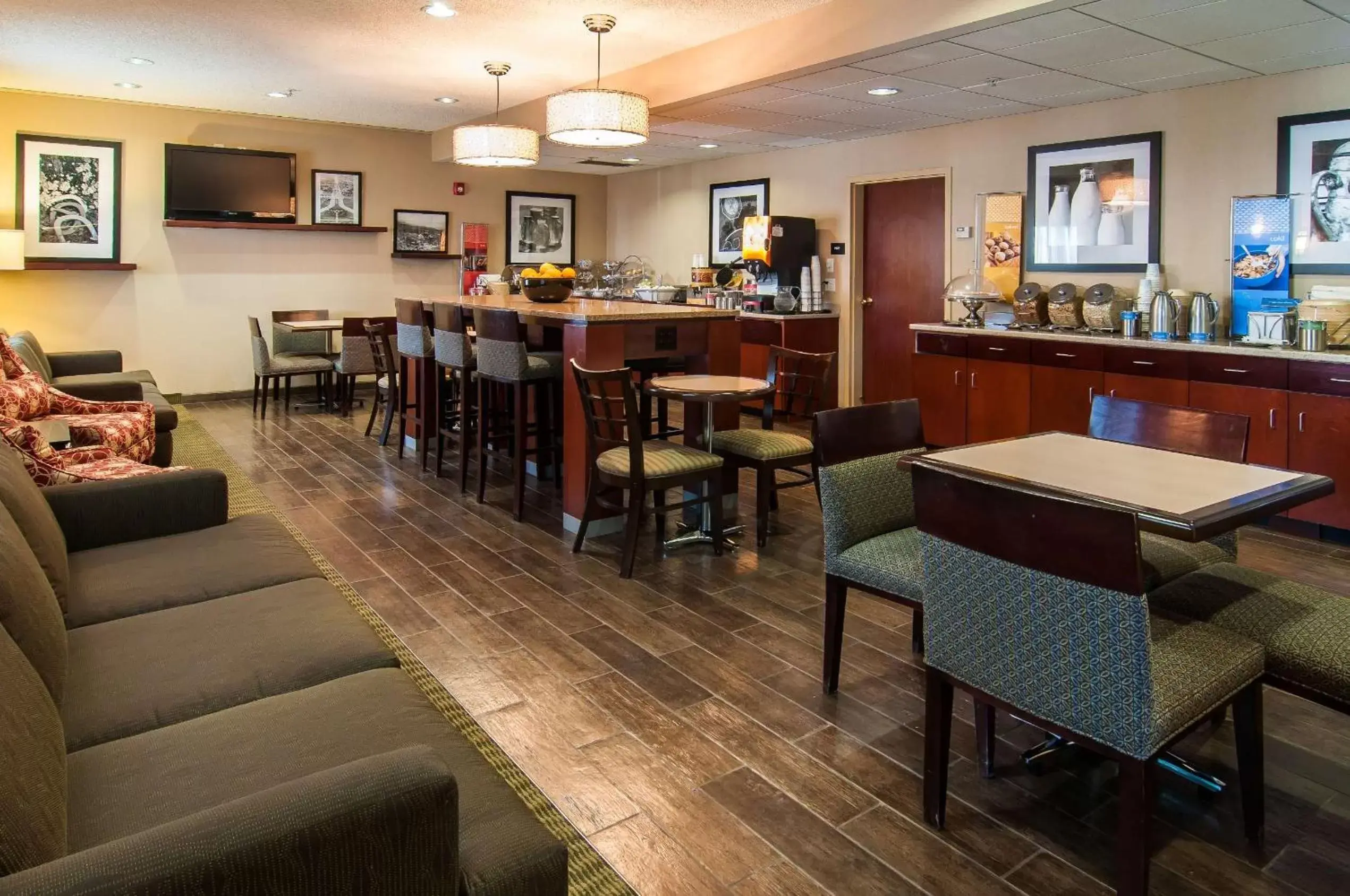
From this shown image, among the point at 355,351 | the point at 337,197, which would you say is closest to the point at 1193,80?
the point at 355,351

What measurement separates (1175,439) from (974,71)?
3.07m

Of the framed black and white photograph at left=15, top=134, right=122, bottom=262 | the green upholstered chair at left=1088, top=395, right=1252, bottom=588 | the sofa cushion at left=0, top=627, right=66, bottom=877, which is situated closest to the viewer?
the sofa cushion at left=0, top=627, right=66, bottom=877

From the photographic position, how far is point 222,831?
3.49ft

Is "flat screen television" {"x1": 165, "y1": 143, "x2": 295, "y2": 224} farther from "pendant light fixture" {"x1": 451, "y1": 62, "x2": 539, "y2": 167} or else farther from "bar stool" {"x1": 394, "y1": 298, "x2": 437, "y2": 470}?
"pendant light fixture" {"x1": 451, "y1": 62, "x2": 539, "y2": 167}

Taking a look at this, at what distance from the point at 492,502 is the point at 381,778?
394cm

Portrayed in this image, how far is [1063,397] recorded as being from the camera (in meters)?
5.53

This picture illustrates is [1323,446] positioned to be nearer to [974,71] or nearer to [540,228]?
[974,71]

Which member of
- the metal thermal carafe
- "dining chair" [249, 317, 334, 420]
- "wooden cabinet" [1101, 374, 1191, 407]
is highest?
the metal thermal carafe

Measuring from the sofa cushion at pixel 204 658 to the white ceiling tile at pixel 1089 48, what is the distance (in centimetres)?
415

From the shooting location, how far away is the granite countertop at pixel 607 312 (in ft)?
14.0

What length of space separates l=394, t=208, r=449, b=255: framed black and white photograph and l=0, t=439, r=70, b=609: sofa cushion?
7.68m

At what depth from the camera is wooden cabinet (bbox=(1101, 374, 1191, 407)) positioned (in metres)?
4.93

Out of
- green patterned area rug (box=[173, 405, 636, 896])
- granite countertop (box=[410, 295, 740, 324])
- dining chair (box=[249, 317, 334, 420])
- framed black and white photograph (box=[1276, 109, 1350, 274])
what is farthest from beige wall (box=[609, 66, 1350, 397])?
green patterned area rug (box=[173, 405, 636, 896])

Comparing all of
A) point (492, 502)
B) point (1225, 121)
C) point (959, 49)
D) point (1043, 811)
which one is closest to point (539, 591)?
point (492, 502)
